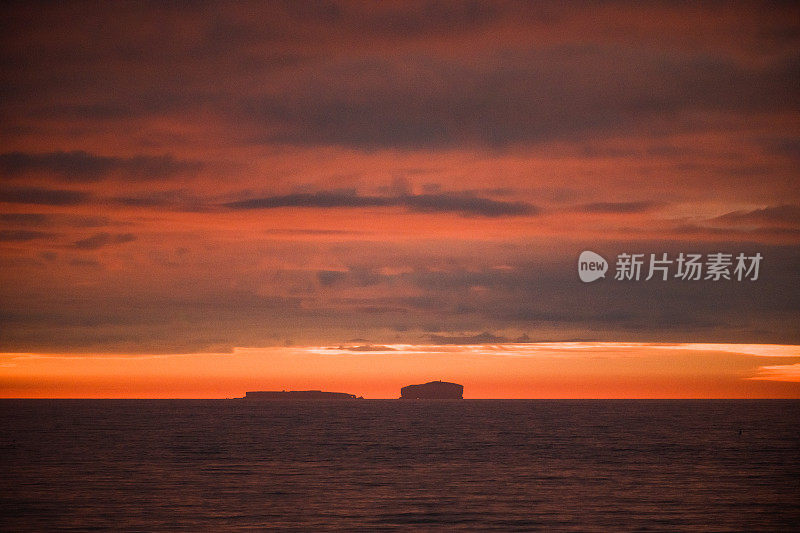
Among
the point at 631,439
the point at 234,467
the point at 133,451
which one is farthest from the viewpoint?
the point at 631,439

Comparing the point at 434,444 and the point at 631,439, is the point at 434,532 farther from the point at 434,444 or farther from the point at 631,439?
the point at 631,439

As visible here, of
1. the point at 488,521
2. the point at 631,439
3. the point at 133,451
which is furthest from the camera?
the point at 631,439

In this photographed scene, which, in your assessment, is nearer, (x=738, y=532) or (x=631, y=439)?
(x=738, y=532)

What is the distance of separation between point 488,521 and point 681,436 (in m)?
118

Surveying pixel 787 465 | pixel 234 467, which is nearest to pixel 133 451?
pixel 234 467

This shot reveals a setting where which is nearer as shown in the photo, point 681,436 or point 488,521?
point 488,521

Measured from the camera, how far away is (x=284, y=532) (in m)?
58.3

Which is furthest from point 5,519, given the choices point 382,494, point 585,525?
point 585,525

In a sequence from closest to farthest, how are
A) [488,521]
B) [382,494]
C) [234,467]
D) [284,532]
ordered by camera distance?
[284,532]
[488,521]
[382,494]
[234,467]

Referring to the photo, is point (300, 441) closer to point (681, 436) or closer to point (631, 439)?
point (631, 439)

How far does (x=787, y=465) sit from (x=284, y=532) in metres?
74.2

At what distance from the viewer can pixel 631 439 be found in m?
160

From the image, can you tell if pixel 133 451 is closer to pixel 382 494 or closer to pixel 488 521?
pixel 382 494

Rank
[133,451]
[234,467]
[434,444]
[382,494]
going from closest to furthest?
[382,494] < [234,467] < [133,451] < [434,444]
